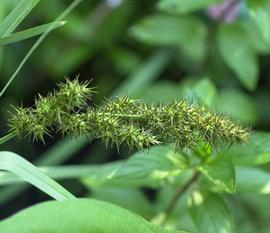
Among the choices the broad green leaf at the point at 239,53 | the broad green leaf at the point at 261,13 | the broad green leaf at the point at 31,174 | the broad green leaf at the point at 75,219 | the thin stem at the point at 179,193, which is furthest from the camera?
the broad green leaf at the point at 239,53

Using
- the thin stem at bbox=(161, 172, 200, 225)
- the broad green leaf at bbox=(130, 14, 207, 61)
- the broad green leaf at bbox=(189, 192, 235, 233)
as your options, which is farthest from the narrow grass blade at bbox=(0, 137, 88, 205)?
the broad green leaf at bbox=(189, 192, 235, 233)

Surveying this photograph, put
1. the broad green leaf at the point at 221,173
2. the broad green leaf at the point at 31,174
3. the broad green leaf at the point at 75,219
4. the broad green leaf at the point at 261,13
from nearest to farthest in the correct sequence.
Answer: the broad green leaf at the point at 75,219 → the broad green leaf at the point at 31,174 → the broad green leaf at the point at 221,173 → the broad green leaf at the point at 261,13

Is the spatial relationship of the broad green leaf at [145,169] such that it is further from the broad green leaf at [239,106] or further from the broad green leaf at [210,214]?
the broad green leaf at [239,106]

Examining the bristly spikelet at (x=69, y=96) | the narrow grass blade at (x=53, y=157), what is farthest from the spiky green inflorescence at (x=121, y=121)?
the narrow grass blade at (x=53, y=157)

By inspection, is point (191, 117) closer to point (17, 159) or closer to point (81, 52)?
point (17, 159)

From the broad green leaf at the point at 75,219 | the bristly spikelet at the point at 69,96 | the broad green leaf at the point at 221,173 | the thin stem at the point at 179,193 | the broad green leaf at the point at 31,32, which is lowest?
the thin stem at the point at 179,193

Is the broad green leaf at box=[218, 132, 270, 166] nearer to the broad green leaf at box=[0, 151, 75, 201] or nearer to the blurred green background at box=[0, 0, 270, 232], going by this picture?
the broad green leaf at box=[0, 151, 75, 201]

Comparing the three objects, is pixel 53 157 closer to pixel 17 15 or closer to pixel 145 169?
pixel 145 169
